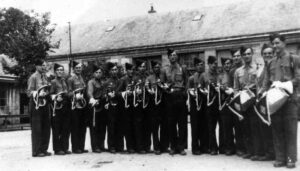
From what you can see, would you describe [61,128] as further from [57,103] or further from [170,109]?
[170,109]

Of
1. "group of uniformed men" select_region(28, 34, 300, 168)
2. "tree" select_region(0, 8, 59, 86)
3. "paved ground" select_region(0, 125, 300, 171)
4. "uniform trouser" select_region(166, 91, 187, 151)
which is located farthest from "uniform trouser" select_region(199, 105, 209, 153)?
"tree" select_region(0, 8, 59, 86)

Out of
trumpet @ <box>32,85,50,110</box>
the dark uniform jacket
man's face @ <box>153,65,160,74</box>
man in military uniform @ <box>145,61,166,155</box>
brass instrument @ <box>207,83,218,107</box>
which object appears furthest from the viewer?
trumpet @ <box>32,85,50,110</box>

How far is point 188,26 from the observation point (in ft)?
83.6

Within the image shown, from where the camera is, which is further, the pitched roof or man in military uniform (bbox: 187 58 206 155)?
the pitched roof

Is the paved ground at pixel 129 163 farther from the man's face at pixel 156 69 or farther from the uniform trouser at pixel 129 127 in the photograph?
the man's face at pixel 156 69

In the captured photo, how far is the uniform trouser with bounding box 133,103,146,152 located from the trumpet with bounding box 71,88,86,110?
138 centimetres

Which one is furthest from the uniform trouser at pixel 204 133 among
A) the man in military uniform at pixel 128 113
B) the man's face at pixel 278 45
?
the man's face at pixel 278 45

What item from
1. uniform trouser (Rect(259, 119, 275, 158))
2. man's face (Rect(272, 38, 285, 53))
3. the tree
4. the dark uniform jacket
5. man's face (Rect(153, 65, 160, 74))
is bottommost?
uniform trouser (Rect(259, 119, 275, 158))

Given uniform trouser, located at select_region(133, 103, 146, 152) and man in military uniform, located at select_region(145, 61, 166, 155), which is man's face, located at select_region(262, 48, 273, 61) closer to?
man in military uniform, located at select_region(145, 61, 166, 155)

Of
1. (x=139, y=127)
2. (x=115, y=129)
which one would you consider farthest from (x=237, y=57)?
(x=115, y=129)

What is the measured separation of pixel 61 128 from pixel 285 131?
5052mm

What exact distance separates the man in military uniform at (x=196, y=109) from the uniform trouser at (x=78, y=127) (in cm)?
263

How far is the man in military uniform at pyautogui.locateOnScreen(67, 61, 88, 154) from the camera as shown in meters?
9.03

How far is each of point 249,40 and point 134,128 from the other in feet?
49.1
